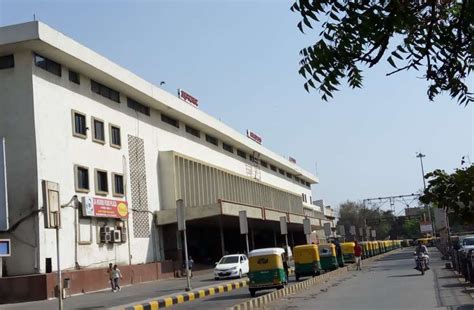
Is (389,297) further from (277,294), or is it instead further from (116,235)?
(116,235)

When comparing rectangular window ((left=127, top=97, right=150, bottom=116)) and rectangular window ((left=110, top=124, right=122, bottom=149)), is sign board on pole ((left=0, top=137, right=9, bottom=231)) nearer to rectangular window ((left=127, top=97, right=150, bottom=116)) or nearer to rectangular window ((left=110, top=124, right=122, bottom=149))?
rectangular window ((left=110, top=124, right=122, bottom=149))

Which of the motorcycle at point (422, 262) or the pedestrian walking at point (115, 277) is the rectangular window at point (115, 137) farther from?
the motorcycle at point (422, 262)

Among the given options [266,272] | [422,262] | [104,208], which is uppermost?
[104,208]

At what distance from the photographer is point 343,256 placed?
40.5m

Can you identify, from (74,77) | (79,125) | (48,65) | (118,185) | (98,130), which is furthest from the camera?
(118,185)

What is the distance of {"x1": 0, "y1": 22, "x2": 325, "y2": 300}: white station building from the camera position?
27.8 m

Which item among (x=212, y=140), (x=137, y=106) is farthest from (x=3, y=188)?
(x=212, y=140)

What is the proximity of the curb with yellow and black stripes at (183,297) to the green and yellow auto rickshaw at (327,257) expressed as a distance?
5.83 m

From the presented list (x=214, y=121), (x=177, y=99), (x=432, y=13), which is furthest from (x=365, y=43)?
(x=214, y=121)

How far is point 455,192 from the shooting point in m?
5.52

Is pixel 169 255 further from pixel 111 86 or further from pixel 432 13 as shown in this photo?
pixel 432 13

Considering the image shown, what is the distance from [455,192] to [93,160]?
94.6 ft

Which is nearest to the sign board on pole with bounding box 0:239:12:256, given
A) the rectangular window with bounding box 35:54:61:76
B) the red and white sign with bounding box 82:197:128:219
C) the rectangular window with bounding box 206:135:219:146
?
the red and white sign with bounding box 82:197:128:219

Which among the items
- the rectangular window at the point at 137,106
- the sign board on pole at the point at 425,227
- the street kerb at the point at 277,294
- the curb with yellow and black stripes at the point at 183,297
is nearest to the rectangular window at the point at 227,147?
the rectangular window at the point at 137,106
